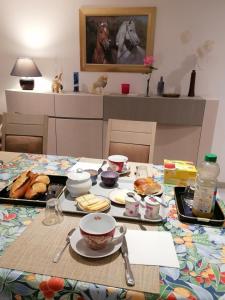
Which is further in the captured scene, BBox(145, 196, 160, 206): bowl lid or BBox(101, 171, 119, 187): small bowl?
BBox(101, 171, 119, 187): small bowl

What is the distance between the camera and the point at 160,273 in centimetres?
72

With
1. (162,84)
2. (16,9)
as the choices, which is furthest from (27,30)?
(162,84)

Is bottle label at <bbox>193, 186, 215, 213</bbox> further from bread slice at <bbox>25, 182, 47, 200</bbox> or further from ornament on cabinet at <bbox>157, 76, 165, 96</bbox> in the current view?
ornament on cabinet at <bbox>157, 76, 165, 96</bbox>

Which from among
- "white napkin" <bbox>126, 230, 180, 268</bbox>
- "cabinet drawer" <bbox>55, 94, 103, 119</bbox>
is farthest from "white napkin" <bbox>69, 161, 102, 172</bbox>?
"cabinet drawer" <bbox>55, 94, 103, 119</bbox>

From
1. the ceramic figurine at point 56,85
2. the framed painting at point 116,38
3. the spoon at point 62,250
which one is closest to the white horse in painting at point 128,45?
the framed painting at point 116,38

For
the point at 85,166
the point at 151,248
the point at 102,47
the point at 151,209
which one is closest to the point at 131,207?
the point at 151,209

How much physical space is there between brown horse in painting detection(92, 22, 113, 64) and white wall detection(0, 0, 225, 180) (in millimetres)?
161

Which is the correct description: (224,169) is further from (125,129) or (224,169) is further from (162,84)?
(125,129)

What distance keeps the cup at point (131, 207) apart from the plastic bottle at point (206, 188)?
0.23 metres

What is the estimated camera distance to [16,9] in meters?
2.82

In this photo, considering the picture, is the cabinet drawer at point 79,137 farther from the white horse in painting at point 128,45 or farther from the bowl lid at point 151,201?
the bowl lid at point 151,201

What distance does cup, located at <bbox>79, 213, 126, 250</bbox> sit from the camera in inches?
29.9

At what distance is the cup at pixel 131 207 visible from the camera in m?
0.97

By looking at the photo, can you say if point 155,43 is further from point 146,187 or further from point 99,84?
point 146,187
